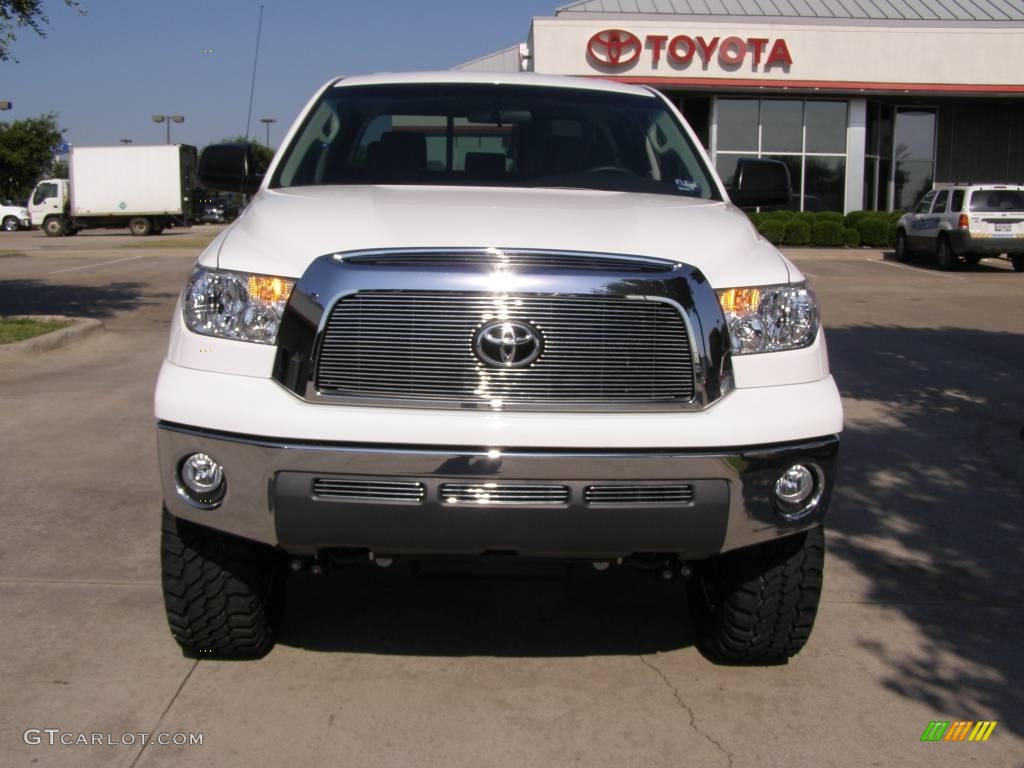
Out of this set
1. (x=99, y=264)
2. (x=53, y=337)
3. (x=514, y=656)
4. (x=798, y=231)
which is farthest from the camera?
(x=798, y=231)

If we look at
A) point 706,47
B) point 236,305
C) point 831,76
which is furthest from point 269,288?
point 831,76

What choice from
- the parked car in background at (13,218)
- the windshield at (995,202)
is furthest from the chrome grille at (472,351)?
the parked car in background at (13,218)

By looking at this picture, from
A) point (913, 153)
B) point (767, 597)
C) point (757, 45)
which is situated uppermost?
point (757, 45)

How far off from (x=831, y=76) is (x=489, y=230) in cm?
2851

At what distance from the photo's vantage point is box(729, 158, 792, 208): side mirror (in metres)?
5.33

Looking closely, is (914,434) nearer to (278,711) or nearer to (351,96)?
(351,96)

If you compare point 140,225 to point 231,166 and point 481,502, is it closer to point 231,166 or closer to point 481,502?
point 231,166

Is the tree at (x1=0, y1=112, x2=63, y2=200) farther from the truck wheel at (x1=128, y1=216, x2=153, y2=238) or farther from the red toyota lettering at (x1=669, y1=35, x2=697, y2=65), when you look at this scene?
the red toyota lettering at (x1=669, y1=35, x2=697, y2=65)

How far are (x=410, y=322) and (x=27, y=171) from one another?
64.4 m

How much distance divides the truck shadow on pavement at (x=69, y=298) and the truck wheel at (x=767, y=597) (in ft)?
36.2

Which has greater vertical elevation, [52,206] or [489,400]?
[52,206]

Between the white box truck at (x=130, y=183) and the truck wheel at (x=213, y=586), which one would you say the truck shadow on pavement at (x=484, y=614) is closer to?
the truck wheel at (x=213, y=586)

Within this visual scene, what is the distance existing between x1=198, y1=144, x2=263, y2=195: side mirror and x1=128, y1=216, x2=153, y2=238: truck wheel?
37811mm

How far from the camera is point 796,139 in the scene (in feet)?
101
